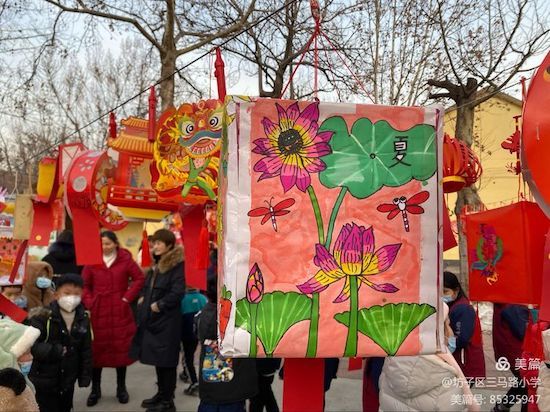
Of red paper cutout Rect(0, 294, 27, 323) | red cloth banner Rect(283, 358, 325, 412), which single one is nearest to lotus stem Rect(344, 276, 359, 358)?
red cloth banner Rect(283, 358, 325, 412)

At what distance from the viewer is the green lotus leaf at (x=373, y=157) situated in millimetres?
2027

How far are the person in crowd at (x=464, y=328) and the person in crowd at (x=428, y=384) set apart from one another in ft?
2.69

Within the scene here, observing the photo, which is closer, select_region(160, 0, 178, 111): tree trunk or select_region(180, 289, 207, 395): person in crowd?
select_region(180, 289, 207, 395): person in crowd

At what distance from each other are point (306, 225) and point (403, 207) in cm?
38

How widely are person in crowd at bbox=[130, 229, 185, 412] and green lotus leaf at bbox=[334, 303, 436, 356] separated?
3114mm

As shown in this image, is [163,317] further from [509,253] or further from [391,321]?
[391,321]

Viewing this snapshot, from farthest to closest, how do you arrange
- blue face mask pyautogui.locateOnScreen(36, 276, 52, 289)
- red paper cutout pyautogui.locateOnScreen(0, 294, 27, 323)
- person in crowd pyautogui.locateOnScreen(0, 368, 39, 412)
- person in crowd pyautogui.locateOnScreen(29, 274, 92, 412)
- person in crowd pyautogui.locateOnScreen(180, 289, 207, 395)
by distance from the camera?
person in crowd pyautogui.locateOnScreen(180, 289, 207, 395), blue face mask pyautogui.locateOnScreen(36, 276, 52, 289), person in crowd pyautogui.locateOnScreen(29, 274, 92, 412), red paper cutout pyautogui.locateOnScreen(0, 294, 27, 323), person in crowd pyautogui.locateOnScreen(0, 368, 39, 412)

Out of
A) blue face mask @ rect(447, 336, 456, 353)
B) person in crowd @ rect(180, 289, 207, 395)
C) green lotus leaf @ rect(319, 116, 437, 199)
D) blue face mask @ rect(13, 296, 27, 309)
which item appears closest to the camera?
green lotus leaf @ rect(319, 116, 437, 199)

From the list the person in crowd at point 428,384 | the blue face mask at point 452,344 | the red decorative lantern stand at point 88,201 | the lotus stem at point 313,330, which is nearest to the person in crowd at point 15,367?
the red decorative lantern stand at point 88,201

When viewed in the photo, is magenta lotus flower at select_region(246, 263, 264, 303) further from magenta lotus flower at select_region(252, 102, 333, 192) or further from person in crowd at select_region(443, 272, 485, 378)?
person in crowd at select_region(443, 272, 485, 378)

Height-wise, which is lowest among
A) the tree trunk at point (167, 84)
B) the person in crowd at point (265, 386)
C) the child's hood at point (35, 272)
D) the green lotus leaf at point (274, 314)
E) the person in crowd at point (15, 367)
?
the person in crowd at point (265, 386)

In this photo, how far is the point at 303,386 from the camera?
7.75 feet

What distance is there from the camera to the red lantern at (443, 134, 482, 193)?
3.01 m

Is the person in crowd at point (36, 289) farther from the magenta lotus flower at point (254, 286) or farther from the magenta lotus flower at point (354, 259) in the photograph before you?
the magenta lotus flower at point (354, 259)
